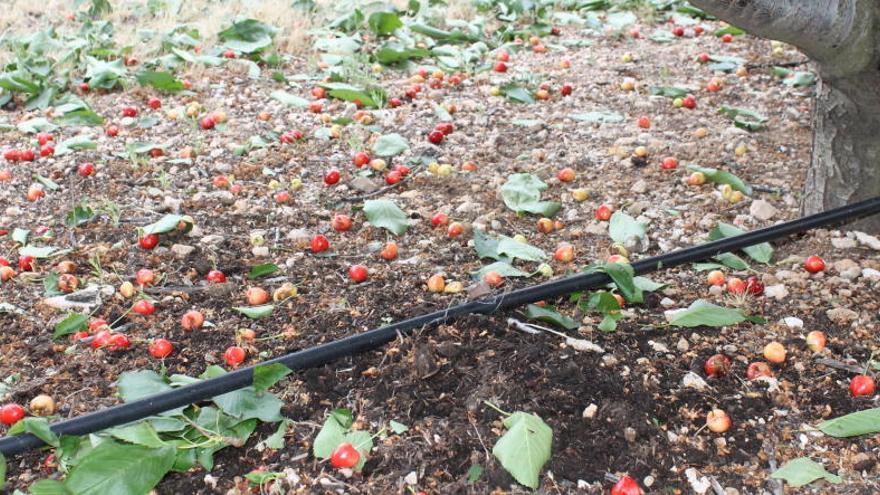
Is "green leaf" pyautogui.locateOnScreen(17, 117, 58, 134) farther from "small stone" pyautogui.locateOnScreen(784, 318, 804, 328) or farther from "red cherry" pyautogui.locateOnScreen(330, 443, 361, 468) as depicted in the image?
"small stone" pyautogui.locateOnScreen(784, 318, 804, 328)

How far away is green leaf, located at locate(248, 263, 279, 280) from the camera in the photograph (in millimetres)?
2969

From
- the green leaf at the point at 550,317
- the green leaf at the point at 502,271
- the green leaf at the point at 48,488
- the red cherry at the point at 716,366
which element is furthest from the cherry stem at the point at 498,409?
the green leaf at the point at 48,488

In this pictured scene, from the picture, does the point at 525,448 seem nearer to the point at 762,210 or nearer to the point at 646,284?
the point at 646,284

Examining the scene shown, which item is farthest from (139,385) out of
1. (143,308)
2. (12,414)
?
(143,308)

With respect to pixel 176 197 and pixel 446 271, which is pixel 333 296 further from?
pixel 176 197

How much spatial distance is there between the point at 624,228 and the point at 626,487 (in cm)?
145

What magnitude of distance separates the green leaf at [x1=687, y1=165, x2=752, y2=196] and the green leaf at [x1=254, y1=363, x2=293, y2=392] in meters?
2.12

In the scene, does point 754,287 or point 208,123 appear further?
point 208,123

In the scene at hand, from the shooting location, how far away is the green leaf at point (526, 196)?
342 centimetres

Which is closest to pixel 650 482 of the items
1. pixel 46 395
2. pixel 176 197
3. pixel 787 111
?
pixel 46 395

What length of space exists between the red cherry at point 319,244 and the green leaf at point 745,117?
2245 millimetres

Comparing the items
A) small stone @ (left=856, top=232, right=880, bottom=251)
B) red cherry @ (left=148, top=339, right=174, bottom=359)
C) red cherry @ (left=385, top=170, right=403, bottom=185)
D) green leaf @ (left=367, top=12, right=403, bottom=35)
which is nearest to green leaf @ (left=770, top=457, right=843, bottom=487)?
small stone @ (left=856, top=232, right=880, bottom=251)

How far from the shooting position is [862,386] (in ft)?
7.46

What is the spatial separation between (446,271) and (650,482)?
118 centimetres
